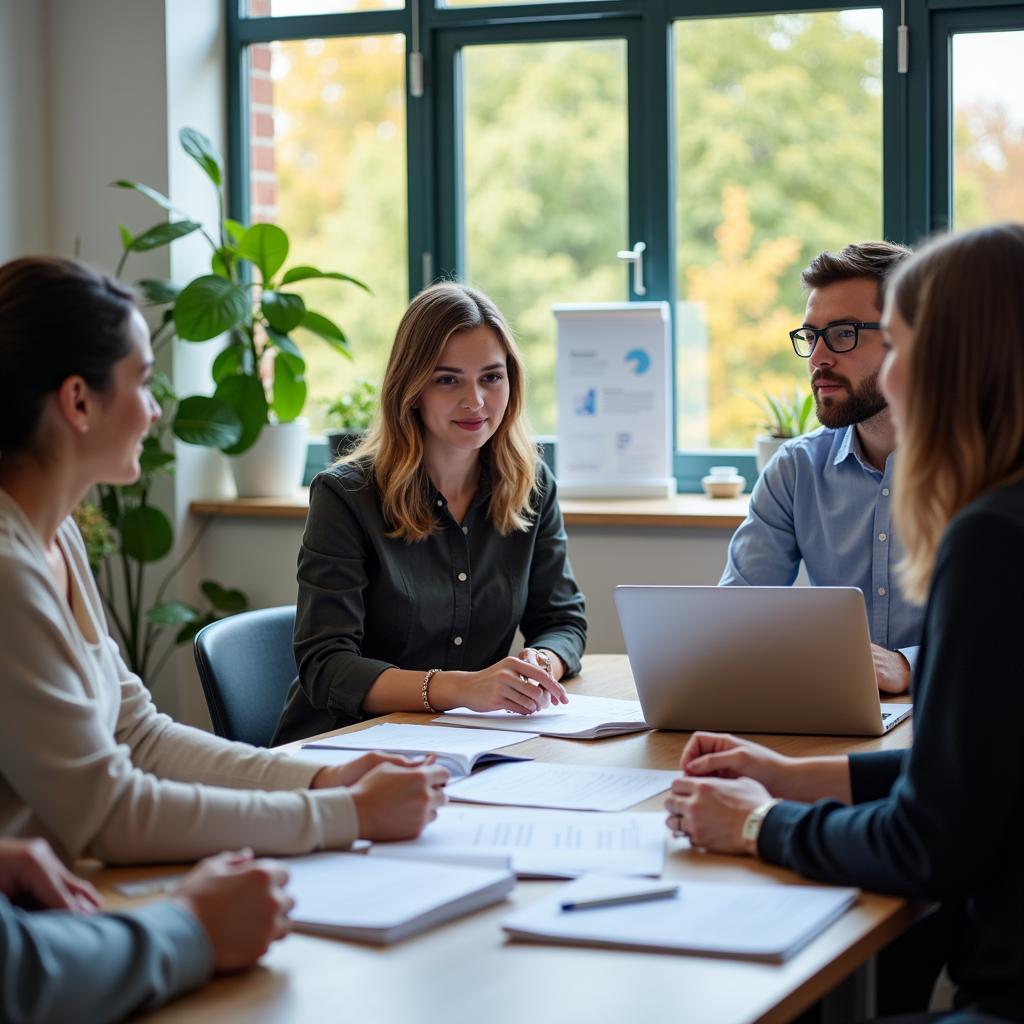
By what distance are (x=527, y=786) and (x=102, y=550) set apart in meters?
2.39

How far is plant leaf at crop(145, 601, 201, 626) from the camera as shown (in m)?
3.92

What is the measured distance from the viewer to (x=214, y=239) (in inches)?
169

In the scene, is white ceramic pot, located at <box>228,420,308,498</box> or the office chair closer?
the office chair

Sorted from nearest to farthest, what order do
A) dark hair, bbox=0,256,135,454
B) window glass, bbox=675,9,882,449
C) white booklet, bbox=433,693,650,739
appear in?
dark hair, bbox=0,256,135,454
white booklet, bbox=433,693,650,739
window glass, bbox=675,9,882,449

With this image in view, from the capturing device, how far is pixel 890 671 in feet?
7.07

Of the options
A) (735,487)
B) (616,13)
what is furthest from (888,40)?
(735,487)

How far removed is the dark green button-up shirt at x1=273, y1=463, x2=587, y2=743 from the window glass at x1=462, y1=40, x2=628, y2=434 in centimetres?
→ 150

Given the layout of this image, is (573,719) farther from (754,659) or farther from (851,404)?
(851,404)

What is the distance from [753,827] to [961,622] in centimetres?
32

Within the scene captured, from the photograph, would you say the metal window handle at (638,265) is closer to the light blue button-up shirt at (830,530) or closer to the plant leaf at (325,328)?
the plant leaf at (325,328)

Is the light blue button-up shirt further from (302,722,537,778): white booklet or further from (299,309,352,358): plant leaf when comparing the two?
(299,309,352,358): plant leaf

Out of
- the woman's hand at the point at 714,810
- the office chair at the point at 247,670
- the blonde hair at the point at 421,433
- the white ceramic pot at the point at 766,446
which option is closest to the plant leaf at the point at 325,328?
the white ceramic pot at the point at 766,446

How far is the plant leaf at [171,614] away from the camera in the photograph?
3924 mm

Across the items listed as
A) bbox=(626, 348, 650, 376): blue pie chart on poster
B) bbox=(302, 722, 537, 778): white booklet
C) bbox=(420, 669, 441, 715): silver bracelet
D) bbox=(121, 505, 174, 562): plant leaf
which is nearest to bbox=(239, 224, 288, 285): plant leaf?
bbox=(121, 505, 174, 562): plant leaf
